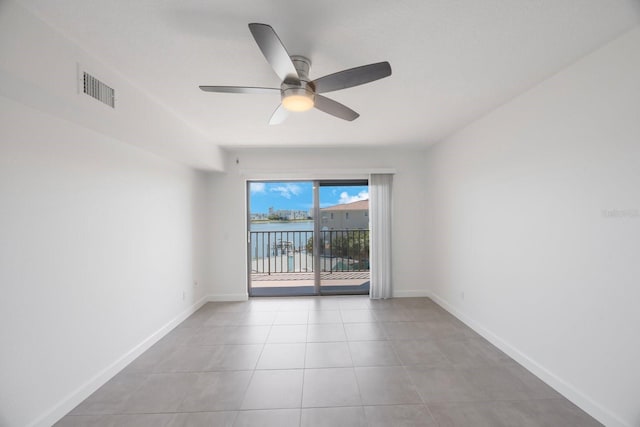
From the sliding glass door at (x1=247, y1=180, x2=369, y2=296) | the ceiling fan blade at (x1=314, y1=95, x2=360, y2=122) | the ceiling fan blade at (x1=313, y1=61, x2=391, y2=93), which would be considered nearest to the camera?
the ceiling fan blade at (x1=313, y1=61, x2=391, y2=93)

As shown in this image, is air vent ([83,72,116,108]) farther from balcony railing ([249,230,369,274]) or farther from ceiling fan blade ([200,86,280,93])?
balcony railing ([249,230,369,274])

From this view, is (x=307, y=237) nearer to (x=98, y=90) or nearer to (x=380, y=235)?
(x=380, y=235)

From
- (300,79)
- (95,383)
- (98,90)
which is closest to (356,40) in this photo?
(300,79)

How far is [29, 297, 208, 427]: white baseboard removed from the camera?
1728 mm

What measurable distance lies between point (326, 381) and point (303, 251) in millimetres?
3357

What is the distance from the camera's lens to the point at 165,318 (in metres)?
3.12

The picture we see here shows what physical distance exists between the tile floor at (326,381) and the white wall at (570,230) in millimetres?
295

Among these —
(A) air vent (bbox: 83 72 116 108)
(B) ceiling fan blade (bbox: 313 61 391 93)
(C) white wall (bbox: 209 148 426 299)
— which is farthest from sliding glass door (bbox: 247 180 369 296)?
(B) ceiling fan blade (bbox: 313 61 391 93)

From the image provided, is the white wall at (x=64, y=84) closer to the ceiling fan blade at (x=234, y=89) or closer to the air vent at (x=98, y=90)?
the air vent at (x=98, y=90)

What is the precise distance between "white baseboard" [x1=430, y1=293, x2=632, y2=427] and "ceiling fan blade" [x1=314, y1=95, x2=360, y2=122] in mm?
2517

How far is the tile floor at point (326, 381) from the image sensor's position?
1815 mm

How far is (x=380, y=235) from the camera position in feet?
14.1

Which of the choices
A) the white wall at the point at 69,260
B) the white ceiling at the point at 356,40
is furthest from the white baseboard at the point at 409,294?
the white wall at the point at 69,260

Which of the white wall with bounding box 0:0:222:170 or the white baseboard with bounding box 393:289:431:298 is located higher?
the white wall with bounding box 0:0:222:170
